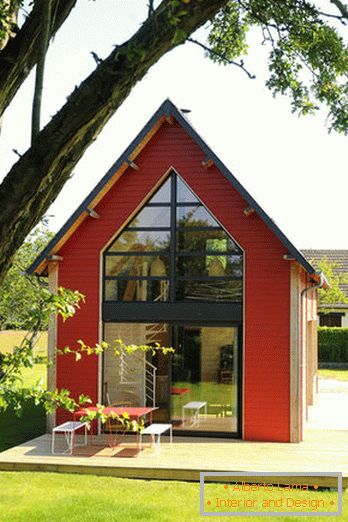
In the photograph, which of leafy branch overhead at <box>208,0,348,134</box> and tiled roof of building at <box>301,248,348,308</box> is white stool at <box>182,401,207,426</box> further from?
tiled roof of building at <box>301,248,348,308</box>

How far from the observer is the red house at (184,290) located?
13547 mm

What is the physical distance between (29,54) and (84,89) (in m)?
0.74

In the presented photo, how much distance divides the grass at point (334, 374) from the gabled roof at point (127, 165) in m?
15.3

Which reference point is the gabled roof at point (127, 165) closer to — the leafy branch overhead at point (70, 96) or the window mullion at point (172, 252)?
the window mullion at point (172, 252)

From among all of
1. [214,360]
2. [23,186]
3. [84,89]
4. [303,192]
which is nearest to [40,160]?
[23,186]

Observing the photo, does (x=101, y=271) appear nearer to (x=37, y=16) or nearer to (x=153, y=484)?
(x=153, y=484)

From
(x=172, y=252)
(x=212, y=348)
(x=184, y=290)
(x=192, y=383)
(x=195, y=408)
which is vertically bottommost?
(x=195, y=408)

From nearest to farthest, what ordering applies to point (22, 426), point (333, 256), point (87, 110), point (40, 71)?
point (87, 110) → point (40, 71) → point (22, 426) → point (333, 256)

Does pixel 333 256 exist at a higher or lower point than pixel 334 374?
higher

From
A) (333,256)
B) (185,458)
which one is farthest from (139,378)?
(333,256)

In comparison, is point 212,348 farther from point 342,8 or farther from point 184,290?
point 342,8

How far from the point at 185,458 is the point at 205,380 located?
2.37 meters

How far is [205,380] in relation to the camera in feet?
45.1

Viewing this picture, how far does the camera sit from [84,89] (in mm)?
3207
